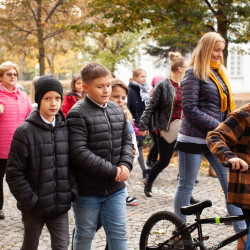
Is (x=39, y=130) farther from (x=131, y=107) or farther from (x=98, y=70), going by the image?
(x=131, y=107)

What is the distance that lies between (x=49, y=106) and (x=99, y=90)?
42 centimetres

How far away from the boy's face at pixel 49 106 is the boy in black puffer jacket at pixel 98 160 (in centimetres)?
15

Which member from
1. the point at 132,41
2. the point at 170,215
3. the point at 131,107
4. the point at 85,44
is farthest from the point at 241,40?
the point at 85,44

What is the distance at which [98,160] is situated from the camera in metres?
2.96

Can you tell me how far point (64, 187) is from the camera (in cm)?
294

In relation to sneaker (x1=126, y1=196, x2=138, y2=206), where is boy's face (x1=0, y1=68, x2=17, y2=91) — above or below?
above

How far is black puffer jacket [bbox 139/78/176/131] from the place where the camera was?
578 centimetres

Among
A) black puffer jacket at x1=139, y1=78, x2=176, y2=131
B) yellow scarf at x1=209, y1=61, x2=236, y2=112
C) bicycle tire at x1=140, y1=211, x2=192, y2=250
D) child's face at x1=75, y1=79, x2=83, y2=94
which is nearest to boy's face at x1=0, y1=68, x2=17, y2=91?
child's face at x1=75, y1=79, x2=83, y2=94

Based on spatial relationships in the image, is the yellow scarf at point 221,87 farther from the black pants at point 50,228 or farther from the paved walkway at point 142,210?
the black pants at point 50,228

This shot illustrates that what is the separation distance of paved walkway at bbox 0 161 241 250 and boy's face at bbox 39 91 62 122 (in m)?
1.90

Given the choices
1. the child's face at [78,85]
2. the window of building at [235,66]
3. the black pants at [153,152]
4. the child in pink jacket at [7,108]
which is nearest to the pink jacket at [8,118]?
the child in pink jacket at [7,108]

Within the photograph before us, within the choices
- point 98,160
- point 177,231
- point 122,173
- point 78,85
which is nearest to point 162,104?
point 78,85

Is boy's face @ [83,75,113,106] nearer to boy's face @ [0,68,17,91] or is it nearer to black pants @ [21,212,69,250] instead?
black pants @ [21,212,69,250]

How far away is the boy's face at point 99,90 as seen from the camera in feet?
10.1
